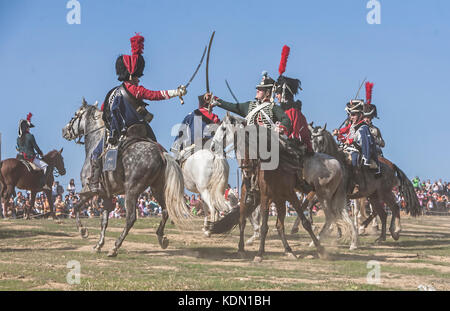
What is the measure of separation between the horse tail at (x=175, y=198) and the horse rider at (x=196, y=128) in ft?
12.0

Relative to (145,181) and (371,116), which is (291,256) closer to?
(145,181)

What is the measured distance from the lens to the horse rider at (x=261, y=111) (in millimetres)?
11320

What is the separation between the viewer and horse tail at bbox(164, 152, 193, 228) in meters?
11.6

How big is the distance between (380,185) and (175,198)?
5.89m

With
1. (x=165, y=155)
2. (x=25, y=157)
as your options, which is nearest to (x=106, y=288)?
(x=165, y=155)

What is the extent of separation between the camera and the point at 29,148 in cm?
2311

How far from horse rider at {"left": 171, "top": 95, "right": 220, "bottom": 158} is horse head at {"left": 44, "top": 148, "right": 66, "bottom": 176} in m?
9.60

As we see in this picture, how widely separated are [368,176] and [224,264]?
18.8ft

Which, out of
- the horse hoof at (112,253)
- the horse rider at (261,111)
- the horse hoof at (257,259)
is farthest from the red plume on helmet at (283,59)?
the horse hoof at (112,253)

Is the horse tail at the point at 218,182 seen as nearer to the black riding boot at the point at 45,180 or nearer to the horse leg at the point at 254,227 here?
the horse leg at the point at 254,227

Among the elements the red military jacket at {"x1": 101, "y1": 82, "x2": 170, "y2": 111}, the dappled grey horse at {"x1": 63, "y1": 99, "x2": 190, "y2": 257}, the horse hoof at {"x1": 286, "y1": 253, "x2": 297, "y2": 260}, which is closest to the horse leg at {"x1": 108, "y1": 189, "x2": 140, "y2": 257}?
the dappled grey horse at {"x1": 63, "y1": 99, "x2": 190, "y2": 257}

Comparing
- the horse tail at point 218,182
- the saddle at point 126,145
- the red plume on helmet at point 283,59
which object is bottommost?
the horse tail at point 218,182
